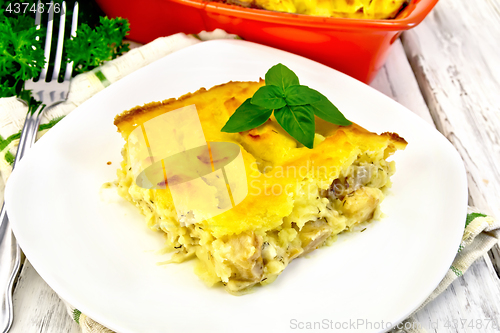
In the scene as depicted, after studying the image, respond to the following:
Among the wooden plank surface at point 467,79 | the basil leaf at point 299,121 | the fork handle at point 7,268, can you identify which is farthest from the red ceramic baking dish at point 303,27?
the fork handle at point 7,268

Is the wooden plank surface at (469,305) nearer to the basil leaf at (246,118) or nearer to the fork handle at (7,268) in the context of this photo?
the basil leaf at (246,118)

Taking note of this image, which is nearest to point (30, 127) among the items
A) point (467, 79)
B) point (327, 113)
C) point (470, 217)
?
point (327, 113)

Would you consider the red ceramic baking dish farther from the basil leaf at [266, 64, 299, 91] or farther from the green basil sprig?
the green basil sprig

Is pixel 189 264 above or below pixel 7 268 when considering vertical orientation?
above

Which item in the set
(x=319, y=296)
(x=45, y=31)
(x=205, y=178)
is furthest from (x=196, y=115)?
(x=45, y=31)

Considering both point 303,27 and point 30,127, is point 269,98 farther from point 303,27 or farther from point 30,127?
point 30,127

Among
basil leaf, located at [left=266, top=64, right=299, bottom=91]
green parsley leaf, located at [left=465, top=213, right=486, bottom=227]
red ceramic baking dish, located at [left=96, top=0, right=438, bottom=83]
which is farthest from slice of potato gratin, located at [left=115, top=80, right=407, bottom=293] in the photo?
red ceramic baking dish, located at [left=96, top=0, right=438, bottom=83]

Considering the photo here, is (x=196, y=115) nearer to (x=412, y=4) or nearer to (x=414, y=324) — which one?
(x=414, y=324)
